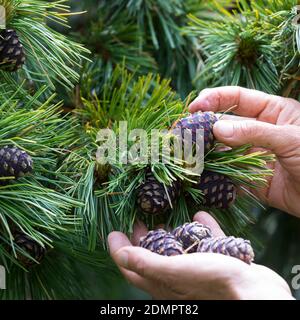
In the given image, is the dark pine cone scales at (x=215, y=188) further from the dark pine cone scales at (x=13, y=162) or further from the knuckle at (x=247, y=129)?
the dark pine cone scales at (x=13, y=162)

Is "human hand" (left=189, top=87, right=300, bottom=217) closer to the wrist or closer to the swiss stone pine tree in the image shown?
the swiss stone pine tree

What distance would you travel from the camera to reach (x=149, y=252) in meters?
0.65

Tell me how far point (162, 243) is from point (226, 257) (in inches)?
2.7

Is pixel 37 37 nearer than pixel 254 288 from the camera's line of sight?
No

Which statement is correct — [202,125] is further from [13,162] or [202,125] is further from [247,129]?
[13,162]

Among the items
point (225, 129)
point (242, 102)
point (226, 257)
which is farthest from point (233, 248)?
point (242, 102)

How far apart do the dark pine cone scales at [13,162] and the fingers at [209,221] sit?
0.21 meters

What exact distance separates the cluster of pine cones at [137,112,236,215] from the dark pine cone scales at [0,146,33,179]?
134mm

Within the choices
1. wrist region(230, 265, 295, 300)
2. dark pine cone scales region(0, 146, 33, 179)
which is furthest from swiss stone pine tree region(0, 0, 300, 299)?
wrist region(230, 265, 295, 300)

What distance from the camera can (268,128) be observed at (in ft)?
2.50

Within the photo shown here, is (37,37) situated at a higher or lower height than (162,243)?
higher

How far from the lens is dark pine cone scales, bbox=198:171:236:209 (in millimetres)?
730

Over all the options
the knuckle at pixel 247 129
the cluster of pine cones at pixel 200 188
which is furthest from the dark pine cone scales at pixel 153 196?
the knuckle at pixel 247 129

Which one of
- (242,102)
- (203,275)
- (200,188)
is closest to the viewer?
(203,275)
